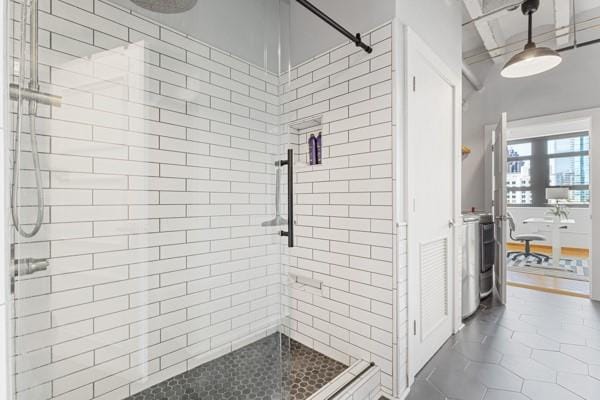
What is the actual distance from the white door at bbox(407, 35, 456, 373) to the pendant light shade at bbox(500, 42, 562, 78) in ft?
2.04

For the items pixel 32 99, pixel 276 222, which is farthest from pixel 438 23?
pixel 32 99

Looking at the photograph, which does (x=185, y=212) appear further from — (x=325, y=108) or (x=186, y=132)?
(x=325, y=108)

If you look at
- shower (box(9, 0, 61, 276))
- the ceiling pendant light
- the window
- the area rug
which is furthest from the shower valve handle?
the window

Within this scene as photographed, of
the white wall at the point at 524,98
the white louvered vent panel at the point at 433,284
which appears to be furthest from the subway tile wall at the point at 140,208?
the white wall at the point at 524,98

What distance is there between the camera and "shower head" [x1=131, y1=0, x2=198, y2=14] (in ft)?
4.72

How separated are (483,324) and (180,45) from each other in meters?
3.25

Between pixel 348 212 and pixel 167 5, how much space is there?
1559 millimetres

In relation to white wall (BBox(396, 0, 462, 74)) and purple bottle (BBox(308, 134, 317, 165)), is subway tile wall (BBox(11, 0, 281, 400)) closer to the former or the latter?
purple bottle (BBox(308, 134, 317, 165))

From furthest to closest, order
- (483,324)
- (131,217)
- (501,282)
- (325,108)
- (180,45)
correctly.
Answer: (501,282)
(483,324)
(325,108)
(180,45)
(131,217)

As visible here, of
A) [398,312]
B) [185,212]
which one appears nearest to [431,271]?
[398,312]

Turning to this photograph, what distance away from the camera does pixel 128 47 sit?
4.65ft

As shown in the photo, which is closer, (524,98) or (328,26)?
(328,26)

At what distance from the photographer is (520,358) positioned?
205 centimetres

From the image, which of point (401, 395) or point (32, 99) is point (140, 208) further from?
point (401, 395)
